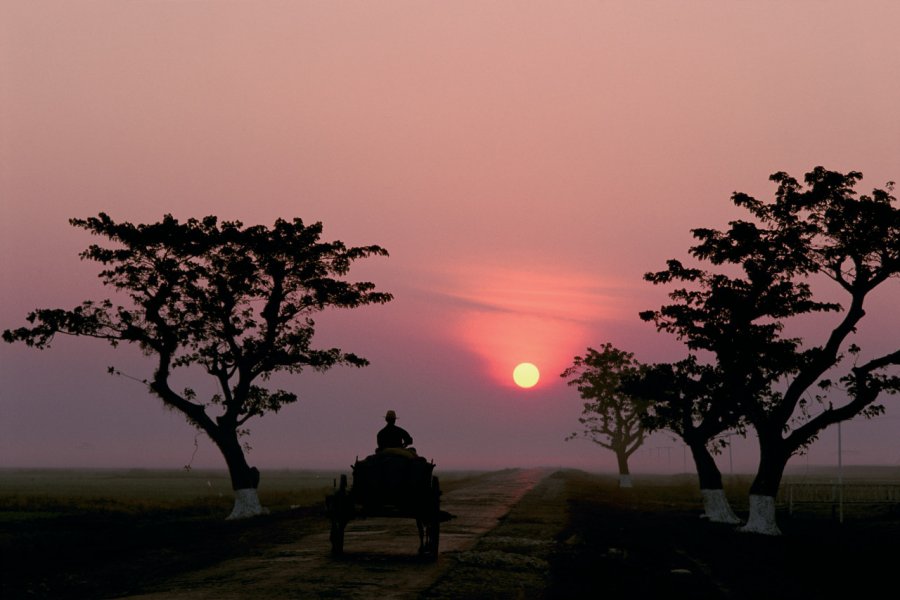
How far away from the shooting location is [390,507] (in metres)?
19.6

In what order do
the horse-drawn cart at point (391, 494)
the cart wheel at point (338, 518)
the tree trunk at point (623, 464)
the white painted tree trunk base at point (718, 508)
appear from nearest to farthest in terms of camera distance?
the horse-drawn cart at point (391, 494)
the cart wheel at point (338, 518)
the white painted tree trunk base at point (718, 508)
the tree trunk at point (623, 464)

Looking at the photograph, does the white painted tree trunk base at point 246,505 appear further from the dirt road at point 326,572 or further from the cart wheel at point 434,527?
the cart wheel at point 434,527

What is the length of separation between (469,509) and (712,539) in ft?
42.5

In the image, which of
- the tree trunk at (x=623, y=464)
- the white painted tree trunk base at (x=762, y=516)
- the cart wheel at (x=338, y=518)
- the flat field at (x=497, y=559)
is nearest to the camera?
the flat field at (x=497, y=559)

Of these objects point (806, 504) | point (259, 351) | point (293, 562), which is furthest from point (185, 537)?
point (806, 504)

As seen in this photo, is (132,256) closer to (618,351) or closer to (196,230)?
(196,230)

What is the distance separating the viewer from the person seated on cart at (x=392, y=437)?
67.2ft

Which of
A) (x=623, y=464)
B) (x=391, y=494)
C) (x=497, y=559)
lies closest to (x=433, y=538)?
(x=391, y=494)

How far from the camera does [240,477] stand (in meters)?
39.8

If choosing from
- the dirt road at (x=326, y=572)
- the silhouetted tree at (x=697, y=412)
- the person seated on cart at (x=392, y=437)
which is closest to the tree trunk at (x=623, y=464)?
the silhouetted tree at (x=697, y=412)

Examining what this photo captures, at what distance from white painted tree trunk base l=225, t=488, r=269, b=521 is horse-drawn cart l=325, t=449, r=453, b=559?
66.6 feet

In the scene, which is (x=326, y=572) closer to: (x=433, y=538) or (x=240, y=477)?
(x=433, y=538)

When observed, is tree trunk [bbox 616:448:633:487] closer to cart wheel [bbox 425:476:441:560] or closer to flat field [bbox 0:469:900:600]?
flat field [bbox 0:469:900:600]

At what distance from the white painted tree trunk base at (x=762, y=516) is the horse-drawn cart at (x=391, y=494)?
A: 16749mm
